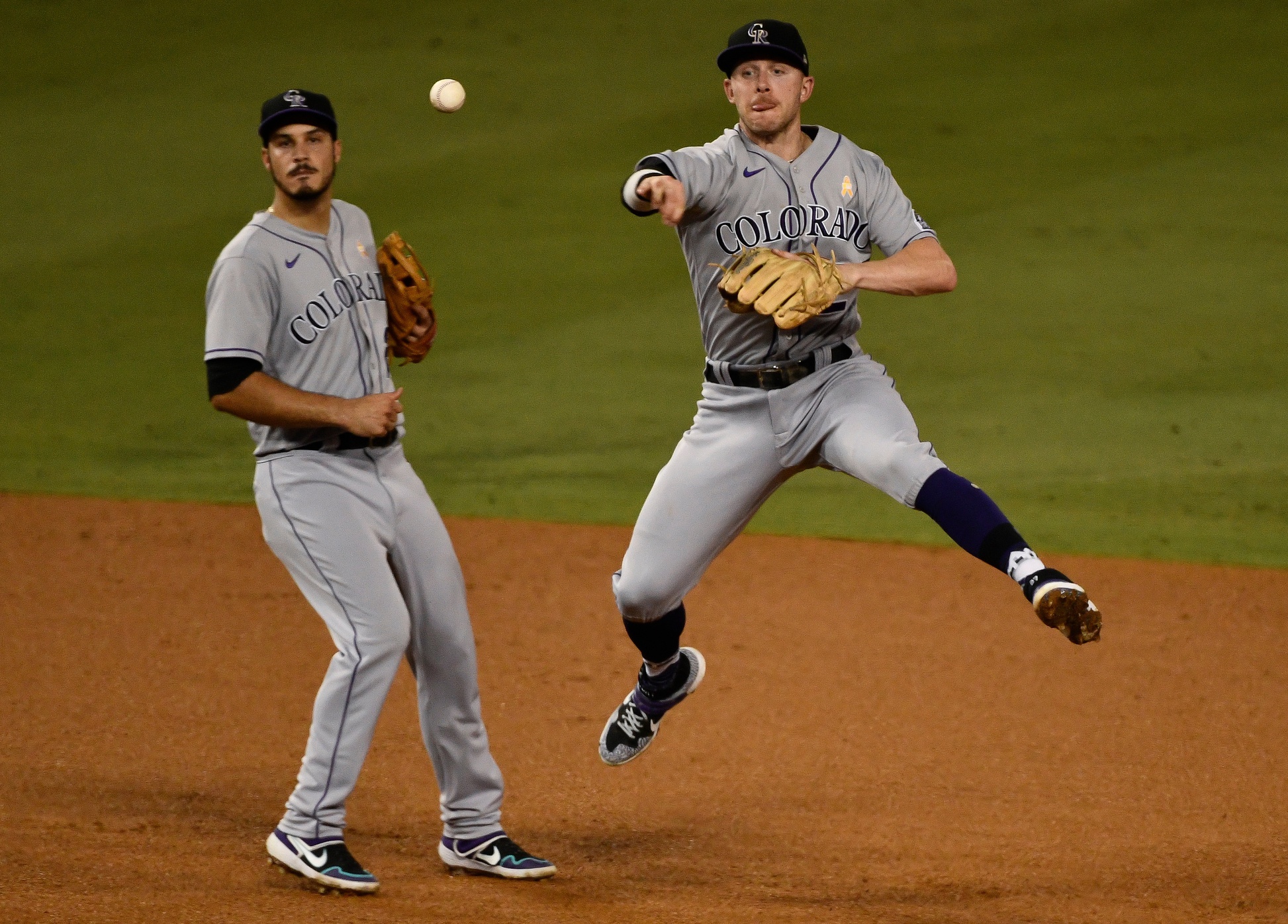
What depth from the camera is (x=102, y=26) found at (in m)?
16.8

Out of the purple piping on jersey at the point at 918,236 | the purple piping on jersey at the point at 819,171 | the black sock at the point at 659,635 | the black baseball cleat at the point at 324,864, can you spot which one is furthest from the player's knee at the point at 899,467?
the black baseball cleat at the point at 324,864

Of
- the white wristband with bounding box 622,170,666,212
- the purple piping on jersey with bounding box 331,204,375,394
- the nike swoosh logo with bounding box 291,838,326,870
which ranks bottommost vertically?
the nike swoosh logo with bounding box 291,838,326,870

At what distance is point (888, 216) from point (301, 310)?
1705 mm

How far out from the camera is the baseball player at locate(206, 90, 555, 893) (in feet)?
14.3

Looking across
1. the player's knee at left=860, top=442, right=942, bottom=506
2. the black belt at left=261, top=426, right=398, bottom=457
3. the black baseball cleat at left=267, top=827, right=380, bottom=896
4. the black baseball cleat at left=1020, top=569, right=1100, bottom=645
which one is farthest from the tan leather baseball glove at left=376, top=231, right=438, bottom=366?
the black baseball cleat at left=1020, top=569, right=1100, bottom=645

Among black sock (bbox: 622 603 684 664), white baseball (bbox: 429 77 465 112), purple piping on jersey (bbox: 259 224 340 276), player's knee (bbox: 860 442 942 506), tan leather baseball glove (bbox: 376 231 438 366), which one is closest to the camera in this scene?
player's knee (bbox: 860 442 942 506)

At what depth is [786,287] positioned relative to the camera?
4.20m

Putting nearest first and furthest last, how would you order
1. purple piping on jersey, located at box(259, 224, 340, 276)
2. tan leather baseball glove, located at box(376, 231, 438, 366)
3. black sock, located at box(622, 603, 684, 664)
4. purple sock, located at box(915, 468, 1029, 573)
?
purple sock, located at box(915, 468, 1029, 573) < purple piping on jersey, located at box(259, 224, 340, 276) < tan leather baseball glove, located at box(376, 231, 438, 366) < black sock, located at box(622, 603, 684, 664)

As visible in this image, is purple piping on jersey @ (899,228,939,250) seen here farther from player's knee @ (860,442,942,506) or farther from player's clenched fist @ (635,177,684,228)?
player's clenched fist @ (635,177,684,228)

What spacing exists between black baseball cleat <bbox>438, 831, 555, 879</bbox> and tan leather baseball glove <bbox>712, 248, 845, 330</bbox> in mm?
1766

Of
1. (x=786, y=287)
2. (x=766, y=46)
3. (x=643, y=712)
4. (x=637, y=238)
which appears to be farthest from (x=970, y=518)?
(x=637, y=238)

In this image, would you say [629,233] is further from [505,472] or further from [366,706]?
[366,706]

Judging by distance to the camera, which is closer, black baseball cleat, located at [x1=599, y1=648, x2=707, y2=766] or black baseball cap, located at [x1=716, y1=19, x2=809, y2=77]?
black baseball cap, located at [x1=716, y1=19, x2=809, y2=77]

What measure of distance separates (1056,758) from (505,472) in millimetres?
4225
